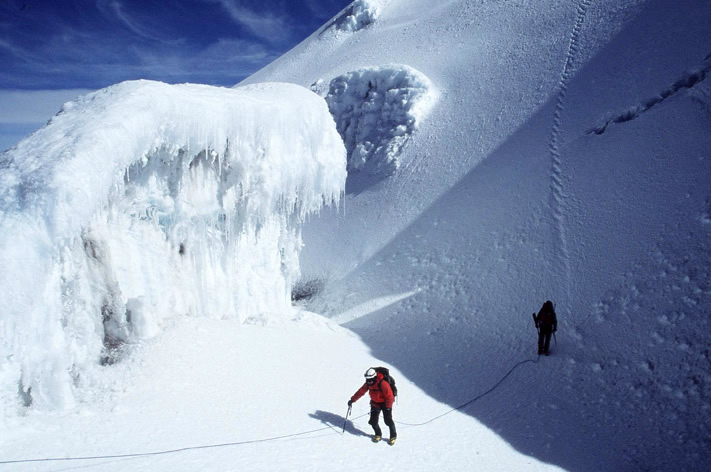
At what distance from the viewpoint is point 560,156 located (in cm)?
1625

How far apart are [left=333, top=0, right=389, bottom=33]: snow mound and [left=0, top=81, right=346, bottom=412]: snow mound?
92.2 feet

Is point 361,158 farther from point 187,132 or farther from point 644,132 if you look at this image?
point 187,132

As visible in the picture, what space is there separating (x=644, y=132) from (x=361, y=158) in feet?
42.5

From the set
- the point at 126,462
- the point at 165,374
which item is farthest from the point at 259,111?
the point at 126,462

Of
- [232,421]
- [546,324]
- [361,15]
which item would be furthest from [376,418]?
[361,15]

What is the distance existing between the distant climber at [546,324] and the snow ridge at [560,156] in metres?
1.49

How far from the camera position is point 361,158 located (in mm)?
23703

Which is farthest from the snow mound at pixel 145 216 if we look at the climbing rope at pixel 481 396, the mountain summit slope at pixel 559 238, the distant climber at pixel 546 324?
the distant climber at pixel 546 324

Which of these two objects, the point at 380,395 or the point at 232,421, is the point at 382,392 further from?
the point at 232,421

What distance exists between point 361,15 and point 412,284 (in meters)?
30.0

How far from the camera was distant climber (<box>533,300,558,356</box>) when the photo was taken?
33.1ft

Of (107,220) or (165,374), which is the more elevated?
(107,220)

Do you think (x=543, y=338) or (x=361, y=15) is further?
(x=361, y=15)

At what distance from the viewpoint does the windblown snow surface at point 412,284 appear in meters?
6.14
